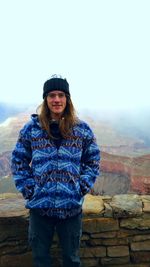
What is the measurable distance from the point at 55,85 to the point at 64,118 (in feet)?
0.95

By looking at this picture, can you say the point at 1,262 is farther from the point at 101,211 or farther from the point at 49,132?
the point at 49,132

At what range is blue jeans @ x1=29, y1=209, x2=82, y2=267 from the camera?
10.3ft

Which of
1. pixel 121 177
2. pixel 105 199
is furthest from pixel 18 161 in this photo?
pixel 121 177

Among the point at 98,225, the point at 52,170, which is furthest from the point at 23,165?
the point at 98,225

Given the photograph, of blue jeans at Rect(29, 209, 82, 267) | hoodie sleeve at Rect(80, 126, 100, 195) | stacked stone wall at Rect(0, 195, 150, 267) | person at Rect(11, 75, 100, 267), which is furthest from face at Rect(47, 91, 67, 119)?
stacked stone wall at Rect(0, 195, 150, 267)

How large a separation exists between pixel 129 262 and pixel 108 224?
55 centimetres

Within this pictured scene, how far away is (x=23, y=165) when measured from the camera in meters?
3.18

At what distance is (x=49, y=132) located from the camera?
317 cm

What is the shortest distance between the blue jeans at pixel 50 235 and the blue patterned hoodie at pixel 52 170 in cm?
10

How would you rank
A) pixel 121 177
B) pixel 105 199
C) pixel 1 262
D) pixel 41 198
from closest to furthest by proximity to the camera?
pixel 41 198 → pixel 1 262 → pixel 105 199 → pixel 121 177

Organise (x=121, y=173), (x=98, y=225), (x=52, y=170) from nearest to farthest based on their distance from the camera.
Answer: (x=52, y=170) < (x=98, y=225) < (x=121, y=173)

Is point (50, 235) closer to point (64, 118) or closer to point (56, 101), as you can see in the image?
point (64, 118)

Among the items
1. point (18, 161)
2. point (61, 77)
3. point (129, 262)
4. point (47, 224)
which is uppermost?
point (61, 77)

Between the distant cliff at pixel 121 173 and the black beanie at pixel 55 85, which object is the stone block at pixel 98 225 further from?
the distant cliff at pixel 121 173
